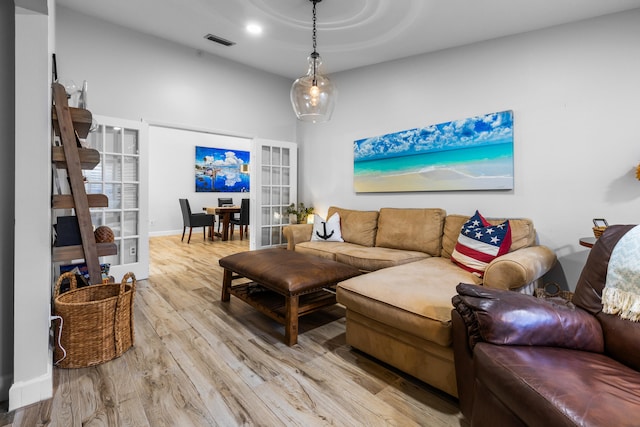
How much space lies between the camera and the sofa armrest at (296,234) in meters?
3.80

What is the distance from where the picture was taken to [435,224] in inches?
124

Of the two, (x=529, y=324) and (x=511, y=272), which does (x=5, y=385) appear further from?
(x=511, y=272)

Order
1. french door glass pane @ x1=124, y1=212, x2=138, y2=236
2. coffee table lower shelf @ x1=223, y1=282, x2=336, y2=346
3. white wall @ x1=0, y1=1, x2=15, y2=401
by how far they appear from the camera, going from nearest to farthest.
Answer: white wall @ x1=0, y1=1, x2=15, y2=401, coffee table lower shelf @ x1=223, y1=282, x2=336, y2=346, french door glass pane @ x1=124, y1=212, x2=138, y2=236

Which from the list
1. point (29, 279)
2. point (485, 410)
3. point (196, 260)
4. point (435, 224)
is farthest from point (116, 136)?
point (485, 410)

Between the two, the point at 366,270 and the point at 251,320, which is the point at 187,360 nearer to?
the point at 251,320

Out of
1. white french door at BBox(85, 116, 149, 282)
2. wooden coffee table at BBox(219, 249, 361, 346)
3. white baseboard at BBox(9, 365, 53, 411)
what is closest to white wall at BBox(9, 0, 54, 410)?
white baseboard at BBox(9, 365, 53, 411)

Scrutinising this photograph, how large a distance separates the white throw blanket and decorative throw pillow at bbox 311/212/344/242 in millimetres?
2728

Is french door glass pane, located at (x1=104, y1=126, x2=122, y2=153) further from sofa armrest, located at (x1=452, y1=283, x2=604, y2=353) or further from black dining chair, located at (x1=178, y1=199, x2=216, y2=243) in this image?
sofa armrest, located at (x1=452, y1=283, x2=604, y2=353)

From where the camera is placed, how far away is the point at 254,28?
326 centimetres

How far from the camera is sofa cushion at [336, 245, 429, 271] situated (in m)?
2.87

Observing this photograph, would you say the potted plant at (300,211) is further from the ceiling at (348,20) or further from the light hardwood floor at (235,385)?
the light hardwood floor at (235,385)

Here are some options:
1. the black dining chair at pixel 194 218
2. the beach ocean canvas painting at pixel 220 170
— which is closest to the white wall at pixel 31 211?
the black dining chair at pixel 194 218

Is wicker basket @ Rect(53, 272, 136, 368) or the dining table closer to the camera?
wicker basket @ Rect(53, 272, 136, 368)

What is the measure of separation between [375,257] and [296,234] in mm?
1237
